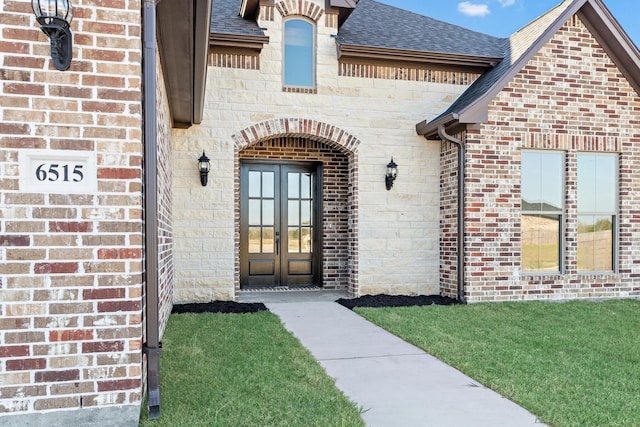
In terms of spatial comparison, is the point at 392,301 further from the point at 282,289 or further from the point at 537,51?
the point at 537,51

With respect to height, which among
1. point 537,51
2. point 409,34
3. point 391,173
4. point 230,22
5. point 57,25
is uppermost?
point 409,34

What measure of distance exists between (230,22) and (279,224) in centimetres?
363

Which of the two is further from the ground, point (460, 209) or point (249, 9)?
point (249, 9)

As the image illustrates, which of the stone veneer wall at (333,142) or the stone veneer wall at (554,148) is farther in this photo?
the stone veneer wall at (554,148)

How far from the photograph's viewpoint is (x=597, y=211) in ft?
25.7

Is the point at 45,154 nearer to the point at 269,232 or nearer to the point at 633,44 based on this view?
the point at 269,232

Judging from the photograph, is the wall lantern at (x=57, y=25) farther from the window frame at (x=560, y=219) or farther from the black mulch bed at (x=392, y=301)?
the window frame at (x=560, y=219)

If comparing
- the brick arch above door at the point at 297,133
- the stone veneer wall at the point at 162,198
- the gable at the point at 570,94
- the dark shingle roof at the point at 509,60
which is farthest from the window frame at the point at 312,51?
the gable at the point at 570,94

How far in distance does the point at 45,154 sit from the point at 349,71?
5881 mm

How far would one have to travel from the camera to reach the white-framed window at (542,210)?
761 cm

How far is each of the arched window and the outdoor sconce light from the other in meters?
1.86

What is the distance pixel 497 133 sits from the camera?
7383 mm

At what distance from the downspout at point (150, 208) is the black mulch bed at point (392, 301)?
13.7ft

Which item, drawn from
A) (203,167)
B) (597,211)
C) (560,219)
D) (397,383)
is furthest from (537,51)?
(397,383)
